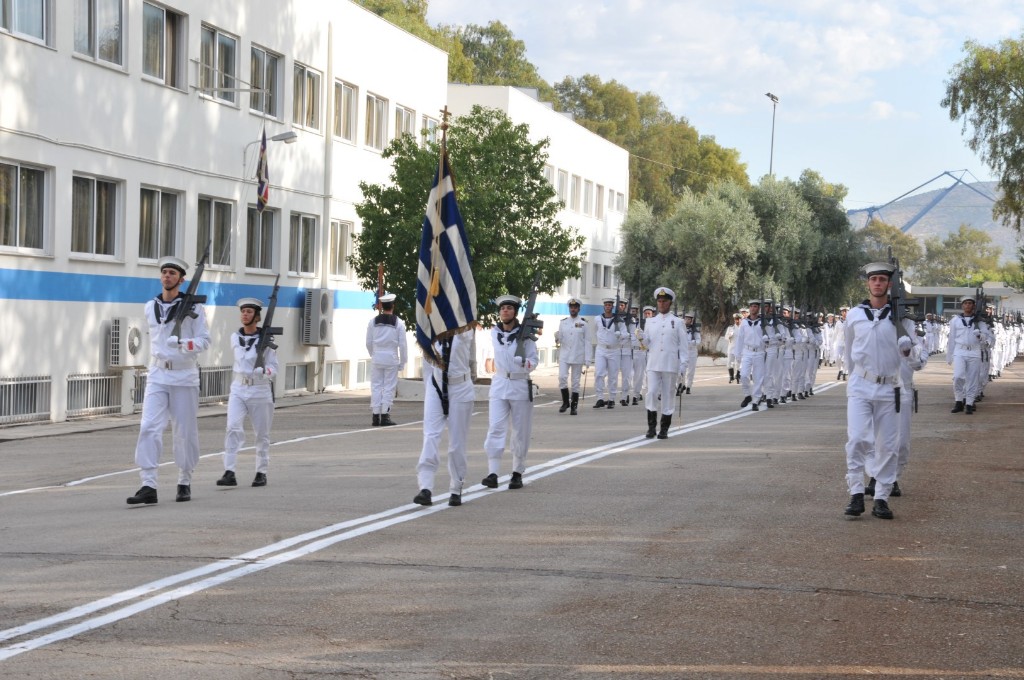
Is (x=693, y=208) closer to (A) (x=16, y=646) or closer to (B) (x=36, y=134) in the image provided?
(B) (x=36, y=134)

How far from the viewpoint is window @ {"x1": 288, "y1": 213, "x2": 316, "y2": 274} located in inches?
1330

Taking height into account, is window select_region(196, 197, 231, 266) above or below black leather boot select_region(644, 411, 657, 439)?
above

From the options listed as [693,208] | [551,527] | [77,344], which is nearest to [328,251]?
[77,344]

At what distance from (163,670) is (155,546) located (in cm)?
357

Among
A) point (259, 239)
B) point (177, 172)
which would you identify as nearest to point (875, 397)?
point (177, 172)

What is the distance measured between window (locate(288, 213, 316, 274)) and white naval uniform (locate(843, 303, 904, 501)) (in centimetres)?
2233

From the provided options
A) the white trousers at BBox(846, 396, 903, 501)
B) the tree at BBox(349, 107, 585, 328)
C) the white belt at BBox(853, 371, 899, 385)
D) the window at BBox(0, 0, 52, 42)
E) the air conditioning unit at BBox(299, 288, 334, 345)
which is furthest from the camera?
the air conditioning unit at BBox(299, 288, 334, 345)

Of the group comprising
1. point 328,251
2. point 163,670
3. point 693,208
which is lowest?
point 163,670

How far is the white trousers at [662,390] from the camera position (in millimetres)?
20594

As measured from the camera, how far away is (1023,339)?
78062 mm

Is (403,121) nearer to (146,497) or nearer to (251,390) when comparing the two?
(251,390)

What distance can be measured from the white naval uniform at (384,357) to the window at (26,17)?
6.78 meters

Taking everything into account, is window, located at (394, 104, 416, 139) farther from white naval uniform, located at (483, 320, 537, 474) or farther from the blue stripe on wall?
white naval uniform, located at (483, 320, 537, 474)

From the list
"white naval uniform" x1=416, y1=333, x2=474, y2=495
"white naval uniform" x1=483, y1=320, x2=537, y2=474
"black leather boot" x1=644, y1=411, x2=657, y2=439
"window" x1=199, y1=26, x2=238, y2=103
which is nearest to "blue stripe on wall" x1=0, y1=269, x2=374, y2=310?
"window" x1=199, y1=26, x2=238, y2=103
